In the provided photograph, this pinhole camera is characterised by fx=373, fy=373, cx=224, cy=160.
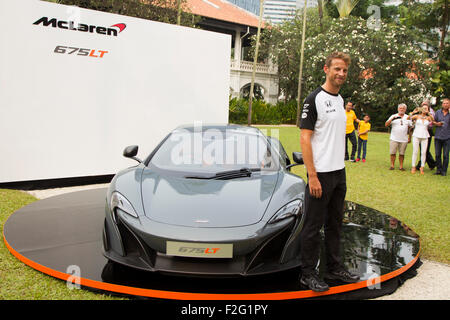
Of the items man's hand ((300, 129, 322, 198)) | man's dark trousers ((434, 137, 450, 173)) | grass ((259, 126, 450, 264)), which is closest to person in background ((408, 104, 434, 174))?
man's dark trousers ((434, 137, 450, 173))

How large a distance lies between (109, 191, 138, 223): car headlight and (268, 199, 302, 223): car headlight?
1123 millimetres

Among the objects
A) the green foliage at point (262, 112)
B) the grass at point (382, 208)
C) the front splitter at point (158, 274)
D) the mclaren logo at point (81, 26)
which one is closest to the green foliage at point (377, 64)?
the green foliage at point (262, 112)

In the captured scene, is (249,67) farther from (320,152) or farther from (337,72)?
(320,152)

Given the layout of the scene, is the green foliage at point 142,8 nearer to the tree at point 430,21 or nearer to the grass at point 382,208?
the grass at point 382,208

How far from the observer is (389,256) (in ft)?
12.2

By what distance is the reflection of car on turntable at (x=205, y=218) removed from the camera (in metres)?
2.75

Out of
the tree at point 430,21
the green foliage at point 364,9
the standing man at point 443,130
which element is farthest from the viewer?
the green foliage at point 364,9

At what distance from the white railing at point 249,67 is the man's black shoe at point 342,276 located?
28.6m

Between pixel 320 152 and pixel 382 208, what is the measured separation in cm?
367

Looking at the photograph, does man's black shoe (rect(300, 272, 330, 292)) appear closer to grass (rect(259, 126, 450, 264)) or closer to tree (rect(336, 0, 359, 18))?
grass (rect(259, 126, 450, 264))

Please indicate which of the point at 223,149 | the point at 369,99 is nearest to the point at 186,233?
the point at 223,149

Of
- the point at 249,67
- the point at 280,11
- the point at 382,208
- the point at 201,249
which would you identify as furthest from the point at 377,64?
the point at 201,249

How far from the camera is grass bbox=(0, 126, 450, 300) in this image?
2.93m

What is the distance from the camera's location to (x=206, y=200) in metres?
3.19
